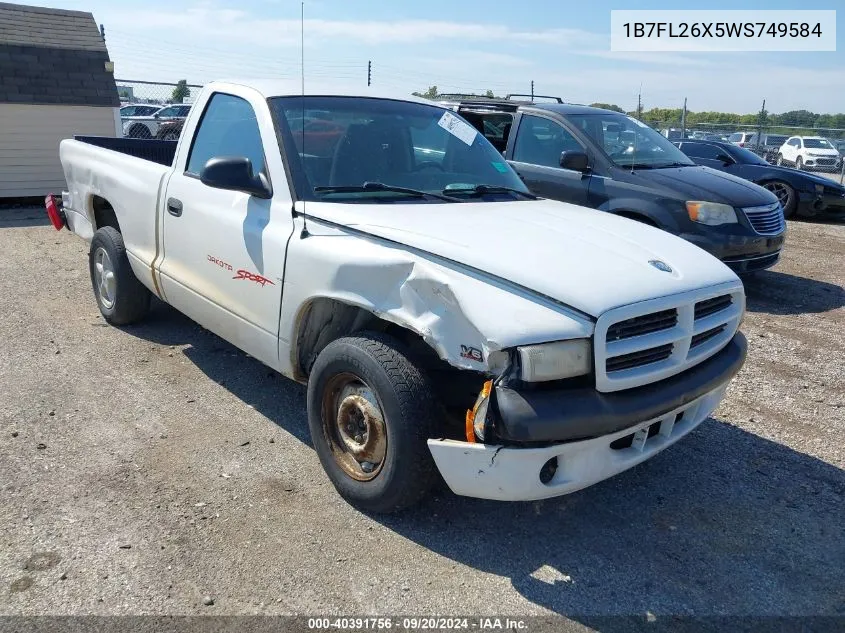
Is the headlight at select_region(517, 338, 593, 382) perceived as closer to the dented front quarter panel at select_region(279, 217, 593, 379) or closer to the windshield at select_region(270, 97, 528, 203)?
the dented front quarter panel at select_region(279, 217, 593, 379)

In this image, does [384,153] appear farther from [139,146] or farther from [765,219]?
[765,219]

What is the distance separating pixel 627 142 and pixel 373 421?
5.69m

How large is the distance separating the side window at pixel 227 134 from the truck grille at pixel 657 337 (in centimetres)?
213

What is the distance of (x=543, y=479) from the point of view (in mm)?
2770

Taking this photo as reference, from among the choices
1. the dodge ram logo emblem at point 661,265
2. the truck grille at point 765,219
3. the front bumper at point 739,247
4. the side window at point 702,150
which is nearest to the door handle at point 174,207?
the dodge ram logo emblem at point 661,265

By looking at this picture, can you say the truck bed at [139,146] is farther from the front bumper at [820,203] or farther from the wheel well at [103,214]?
the front bumper at [820,203]

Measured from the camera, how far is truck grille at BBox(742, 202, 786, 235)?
22.8ft

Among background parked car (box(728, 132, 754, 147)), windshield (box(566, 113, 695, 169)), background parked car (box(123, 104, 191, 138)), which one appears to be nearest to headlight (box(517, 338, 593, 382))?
windshield (box(566, 113, 695, 169))

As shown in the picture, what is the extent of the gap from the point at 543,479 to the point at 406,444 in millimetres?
568

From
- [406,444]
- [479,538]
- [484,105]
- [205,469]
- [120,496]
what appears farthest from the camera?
[484,105]

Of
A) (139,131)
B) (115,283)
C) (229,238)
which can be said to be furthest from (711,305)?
(139,131)

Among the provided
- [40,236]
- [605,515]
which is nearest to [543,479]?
[605,515]

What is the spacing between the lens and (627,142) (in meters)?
7.72

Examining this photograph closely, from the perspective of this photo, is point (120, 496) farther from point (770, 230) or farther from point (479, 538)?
point (770, 230)
